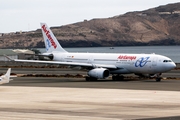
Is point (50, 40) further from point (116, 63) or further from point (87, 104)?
point (87, 104)

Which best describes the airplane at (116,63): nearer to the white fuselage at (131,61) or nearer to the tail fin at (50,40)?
the white fuselage at (131,61)

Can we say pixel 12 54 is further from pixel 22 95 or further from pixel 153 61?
pixel 22 95

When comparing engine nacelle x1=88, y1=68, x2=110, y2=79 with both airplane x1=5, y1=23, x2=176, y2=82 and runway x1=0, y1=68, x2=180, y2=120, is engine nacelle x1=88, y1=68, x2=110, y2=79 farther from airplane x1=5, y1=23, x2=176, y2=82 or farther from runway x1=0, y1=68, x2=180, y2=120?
runway x1=0, y1=68, x2=180, y2=120

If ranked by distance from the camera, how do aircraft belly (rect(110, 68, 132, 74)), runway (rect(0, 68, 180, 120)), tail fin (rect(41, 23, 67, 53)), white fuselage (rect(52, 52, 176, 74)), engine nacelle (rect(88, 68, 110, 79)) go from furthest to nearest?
tail fin (rect(41, 23, 67, 53))
aircraft belly (rect(110, 68, 132, 74))
engine nacelle (rect(88, 68, 110, 79))
white fuselage (rect(52, 52, 176, 74))
runway (rect(0, 68, 180, 120))

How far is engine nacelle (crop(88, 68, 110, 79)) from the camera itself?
6806cm

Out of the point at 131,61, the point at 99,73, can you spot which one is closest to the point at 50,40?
the point at 99,73

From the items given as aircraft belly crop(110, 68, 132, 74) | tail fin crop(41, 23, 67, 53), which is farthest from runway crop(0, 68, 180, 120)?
tail fin crop(41, 23, 67, 53)

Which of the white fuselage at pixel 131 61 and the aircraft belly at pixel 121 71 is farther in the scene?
the aircraft belly at pixel 121 71

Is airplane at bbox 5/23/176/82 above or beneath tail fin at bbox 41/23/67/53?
beneath

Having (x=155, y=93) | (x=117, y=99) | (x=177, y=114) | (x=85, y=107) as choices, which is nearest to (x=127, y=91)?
(x=155, y=93)

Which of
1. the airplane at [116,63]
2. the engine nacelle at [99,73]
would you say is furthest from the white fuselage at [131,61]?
the engine nacelle at [99,73]

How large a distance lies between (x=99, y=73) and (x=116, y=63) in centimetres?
349

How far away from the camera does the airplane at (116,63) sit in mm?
67312

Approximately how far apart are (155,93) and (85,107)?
12124 mm
